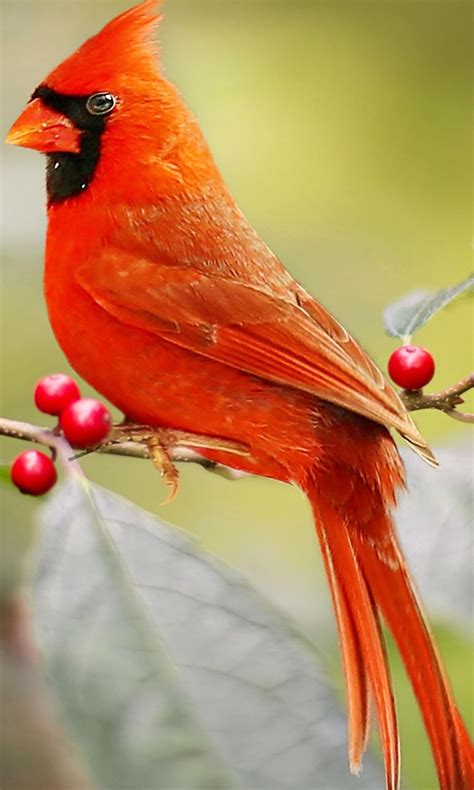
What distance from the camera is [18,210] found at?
3.91 ft

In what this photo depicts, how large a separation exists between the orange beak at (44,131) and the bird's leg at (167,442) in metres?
0.28

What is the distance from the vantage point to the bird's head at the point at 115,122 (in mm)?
1029

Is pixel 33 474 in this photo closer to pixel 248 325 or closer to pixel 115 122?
pixel 248 325

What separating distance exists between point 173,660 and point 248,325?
1.16ft

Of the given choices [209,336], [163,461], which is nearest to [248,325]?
[209,336]

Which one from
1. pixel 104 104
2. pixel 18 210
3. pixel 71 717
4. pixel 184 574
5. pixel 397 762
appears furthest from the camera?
pixel 18 210

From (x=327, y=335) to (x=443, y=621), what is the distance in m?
0.31

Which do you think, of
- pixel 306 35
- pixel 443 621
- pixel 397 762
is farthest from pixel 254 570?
pixel 306 35

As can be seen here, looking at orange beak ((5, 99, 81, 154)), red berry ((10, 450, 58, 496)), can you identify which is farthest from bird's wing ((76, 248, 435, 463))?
red berry ((10, 450, 58, 496))

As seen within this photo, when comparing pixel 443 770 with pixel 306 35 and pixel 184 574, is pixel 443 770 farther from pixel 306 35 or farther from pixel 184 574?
pixel 306 35

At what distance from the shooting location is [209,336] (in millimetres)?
1018

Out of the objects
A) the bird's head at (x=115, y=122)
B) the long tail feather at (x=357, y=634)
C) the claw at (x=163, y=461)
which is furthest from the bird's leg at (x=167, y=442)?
the bird's head at (x=115, y=122)

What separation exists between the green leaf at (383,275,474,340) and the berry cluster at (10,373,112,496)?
0.32m

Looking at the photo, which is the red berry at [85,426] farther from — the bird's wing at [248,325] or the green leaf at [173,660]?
the bird's wing at [248,325]
